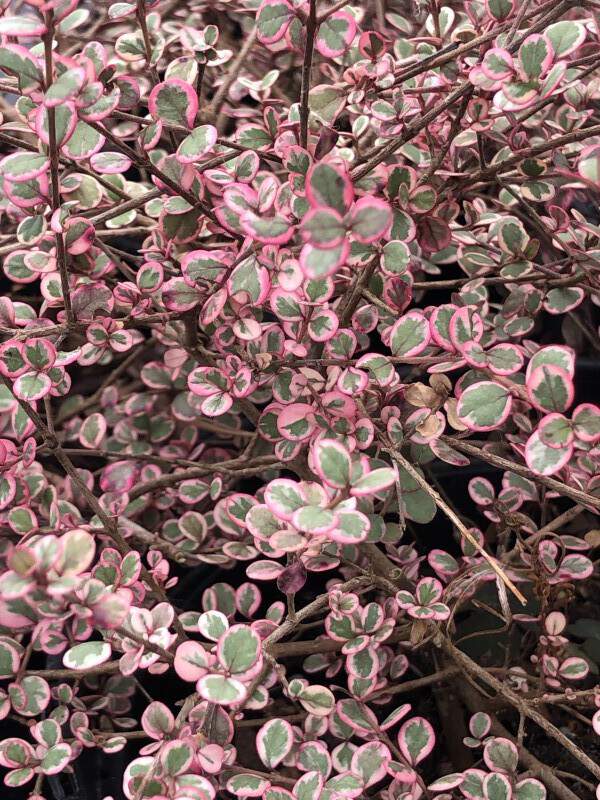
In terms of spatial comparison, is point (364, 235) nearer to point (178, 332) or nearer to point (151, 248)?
point (151, 248)

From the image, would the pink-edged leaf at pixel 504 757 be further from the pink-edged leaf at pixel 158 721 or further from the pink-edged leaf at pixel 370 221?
the pink-edged leaf at pixel 370 221

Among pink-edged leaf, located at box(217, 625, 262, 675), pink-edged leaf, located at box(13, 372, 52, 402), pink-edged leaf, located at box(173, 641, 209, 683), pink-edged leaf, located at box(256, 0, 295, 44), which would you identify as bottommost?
pink-edged leaf, located at box(173, 641, 209, 683)

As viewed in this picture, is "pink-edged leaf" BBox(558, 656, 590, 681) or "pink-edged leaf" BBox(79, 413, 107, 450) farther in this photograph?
"pink-edged leaf" BBox(79, 413, 107, 450)

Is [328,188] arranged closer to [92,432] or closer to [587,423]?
Answer: [587,423]

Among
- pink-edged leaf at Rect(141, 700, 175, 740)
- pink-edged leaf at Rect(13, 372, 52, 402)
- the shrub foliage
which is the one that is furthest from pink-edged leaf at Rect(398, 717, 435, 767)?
pink-edged leaf at Rect(13, 372, 52, 402)

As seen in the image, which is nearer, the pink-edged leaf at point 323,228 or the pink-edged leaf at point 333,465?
the pink-edged leaf at point 323,228

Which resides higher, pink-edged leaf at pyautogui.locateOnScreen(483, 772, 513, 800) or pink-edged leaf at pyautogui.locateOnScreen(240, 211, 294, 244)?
pink-edged leaf at pyautogui.locateOnScreen(240, 211, 294, 244)

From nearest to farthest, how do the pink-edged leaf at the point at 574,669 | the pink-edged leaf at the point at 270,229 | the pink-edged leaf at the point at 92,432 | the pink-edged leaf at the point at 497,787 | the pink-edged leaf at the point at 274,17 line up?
1. the pink-edged leaf at the point at 270,229
2. the pink-edged leaf at the point at 274,17
3. the pink-edged leaf at the point at 497,787
4. the pink-edged leaf at the point at 574,669
5. the pink-edged leaf at the point at 92,432

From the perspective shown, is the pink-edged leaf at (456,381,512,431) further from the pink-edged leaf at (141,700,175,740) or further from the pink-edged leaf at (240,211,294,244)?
the pink-edged leaf at (141,700,175,740)

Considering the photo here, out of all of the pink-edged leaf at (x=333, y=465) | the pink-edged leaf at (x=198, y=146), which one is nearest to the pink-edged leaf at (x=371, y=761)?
the pink-edged leaf at (x=333, y=465)

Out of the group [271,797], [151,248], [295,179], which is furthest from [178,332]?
[271,797]

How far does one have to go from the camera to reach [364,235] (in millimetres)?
523

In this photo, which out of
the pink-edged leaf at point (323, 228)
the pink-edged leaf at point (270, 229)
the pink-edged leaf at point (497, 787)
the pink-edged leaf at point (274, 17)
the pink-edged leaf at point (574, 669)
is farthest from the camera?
the pink-edged leaf at point (574, 669)

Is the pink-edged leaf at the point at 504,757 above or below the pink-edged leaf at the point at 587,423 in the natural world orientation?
below
